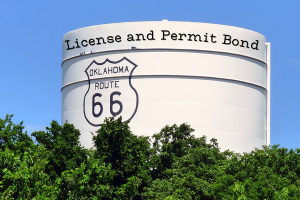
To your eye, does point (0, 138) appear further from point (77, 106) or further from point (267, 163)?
point (267, 163)

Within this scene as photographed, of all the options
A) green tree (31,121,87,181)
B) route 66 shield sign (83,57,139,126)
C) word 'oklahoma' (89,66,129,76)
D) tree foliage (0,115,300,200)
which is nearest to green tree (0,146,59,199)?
tree foliage (0,115,300,200)

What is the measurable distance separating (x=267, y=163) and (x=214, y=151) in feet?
14.4

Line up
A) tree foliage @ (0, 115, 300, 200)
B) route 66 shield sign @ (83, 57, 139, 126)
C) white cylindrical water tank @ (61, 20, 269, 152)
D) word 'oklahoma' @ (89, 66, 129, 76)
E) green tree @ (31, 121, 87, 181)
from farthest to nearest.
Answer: word 'oklahoma' @ (89, 66, 129, 76) → route 66 shield sign @ (83, 57, 139, 126) → white cylindrical water tank @ (61, 20, 269, 152) → green tree @ (31, 121, 87, 181) → tree foliage @ (0, 115, 300, 200)

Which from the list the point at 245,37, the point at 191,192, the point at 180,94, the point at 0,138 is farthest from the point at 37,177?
the point at 245,37

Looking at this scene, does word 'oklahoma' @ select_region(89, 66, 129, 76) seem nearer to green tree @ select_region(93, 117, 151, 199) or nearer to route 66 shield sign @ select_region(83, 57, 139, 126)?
route 66 shield sign @ select_region(83, 57, 139, 126)

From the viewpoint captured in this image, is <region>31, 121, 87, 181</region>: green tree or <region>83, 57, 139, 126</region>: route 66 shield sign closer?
<region>31, 121, 87, 181</region>: green tree

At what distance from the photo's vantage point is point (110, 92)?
167 feet

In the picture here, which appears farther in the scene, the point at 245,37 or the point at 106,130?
the point at 245,37

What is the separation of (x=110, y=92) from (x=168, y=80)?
4.37m

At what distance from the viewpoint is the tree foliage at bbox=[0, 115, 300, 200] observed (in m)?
37.2

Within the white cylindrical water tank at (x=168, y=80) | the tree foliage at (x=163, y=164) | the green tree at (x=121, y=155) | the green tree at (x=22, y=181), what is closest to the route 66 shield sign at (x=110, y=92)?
the white cylindrical water tank at (x=168, y=80)

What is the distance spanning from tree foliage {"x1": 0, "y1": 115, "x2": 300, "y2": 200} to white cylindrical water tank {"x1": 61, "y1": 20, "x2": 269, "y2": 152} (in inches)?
189

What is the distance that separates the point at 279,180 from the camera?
3731 cm

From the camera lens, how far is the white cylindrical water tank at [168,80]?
50250mm
